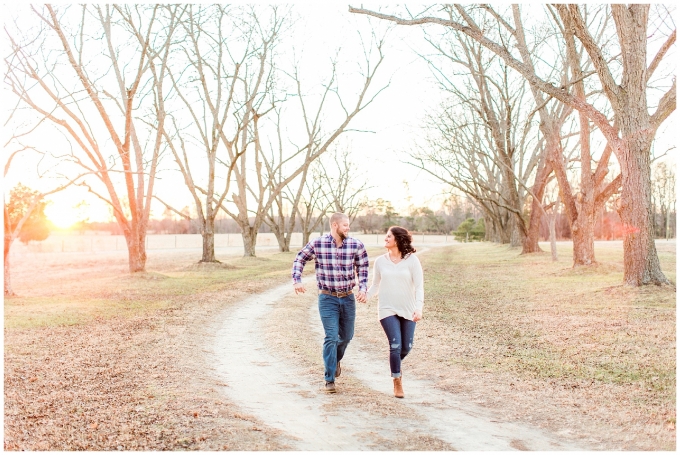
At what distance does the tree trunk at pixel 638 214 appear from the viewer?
13.2m

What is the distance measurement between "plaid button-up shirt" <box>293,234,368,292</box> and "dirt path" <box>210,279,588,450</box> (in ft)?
3.97

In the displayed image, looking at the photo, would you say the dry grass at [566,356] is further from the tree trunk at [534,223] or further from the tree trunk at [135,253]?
the tree trunk at [534,223]

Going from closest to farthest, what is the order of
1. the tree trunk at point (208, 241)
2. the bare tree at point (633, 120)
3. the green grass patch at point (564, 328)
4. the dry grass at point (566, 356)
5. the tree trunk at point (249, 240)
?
1. the dry grass at point (566, 356)
2. the green grass patch at point (564, 328)
3. the bare tree at point (633, 120)
4. the tree trunk at point (208, 241)
5. the tree trunk at point (249, 240)

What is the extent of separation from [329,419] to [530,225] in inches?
1134

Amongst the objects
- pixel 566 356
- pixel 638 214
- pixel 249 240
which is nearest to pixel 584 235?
pixel 638 214

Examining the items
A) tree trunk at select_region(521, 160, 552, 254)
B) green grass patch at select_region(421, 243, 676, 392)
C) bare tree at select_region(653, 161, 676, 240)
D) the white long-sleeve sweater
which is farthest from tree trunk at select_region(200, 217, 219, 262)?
bare tree at select_region(653, 161, 676, 240)

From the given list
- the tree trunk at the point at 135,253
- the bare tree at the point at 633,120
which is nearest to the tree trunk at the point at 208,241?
the tree trunk at the point at 135,253

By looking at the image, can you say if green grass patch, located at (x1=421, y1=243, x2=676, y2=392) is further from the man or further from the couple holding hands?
the man

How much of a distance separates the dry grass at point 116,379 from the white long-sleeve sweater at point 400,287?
6.28 feet

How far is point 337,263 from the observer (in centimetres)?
703

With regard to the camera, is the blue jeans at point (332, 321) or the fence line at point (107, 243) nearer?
the blue jeans at point (332, 321)

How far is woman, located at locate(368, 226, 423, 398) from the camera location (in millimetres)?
6820

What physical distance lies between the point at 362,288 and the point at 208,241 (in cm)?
2260

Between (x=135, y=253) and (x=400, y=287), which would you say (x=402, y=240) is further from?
(x=135, y=253)
